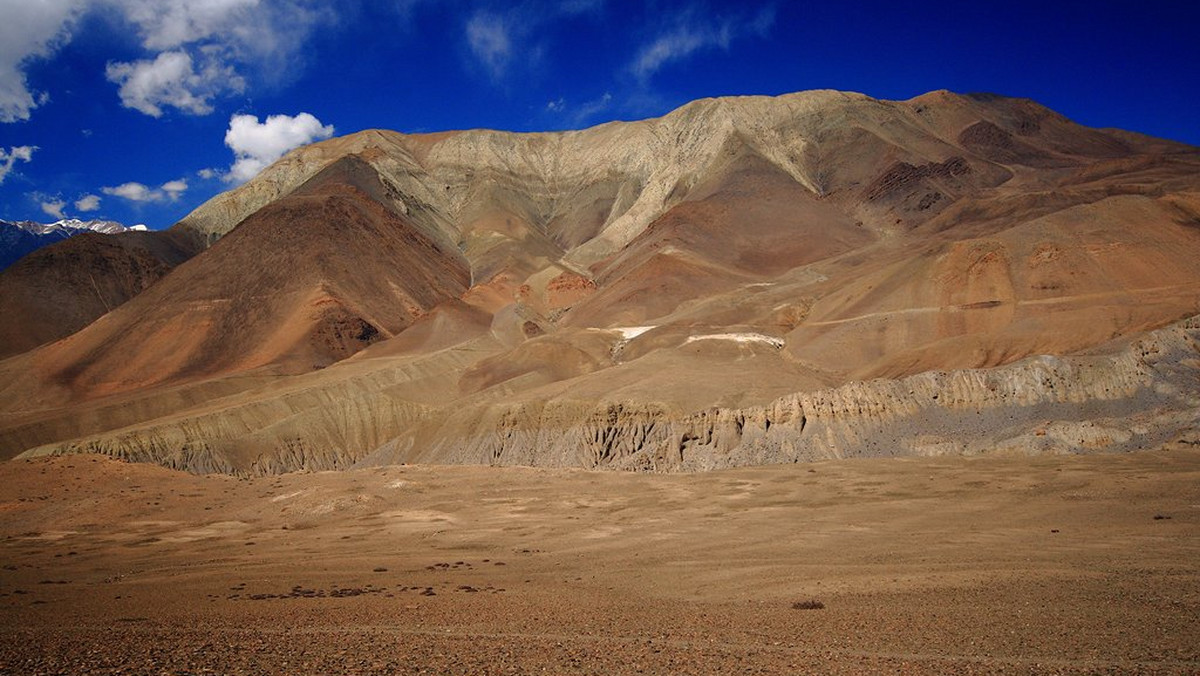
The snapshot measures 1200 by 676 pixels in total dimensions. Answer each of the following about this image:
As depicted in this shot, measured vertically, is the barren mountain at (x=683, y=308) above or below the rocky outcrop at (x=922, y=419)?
above

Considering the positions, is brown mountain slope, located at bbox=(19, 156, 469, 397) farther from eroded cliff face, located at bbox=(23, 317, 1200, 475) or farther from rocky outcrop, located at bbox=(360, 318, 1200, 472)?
rocky outcrop, located at bbox=(360, 318, 1200, 472)

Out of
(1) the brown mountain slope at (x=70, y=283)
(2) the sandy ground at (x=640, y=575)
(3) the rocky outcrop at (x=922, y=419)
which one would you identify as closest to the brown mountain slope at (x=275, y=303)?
(1) the brown mountain slope at (x=70, y=283)

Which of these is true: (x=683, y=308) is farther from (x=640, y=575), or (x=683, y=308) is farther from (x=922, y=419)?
(x=640, y=575)

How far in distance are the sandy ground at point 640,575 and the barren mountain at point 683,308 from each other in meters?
10.0

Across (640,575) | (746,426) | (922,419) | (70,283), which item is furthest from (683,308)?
(70,283)

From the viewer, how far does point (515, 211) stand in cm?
18225

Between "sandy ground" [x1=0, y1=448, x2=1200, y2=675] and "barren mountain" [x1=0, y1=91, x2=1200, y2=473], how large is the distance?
32.9 feet

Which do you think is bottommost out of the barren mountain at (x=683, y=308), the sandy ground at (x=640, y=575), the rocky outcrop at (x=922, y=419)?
the sandy ground at (x=640, y=575)

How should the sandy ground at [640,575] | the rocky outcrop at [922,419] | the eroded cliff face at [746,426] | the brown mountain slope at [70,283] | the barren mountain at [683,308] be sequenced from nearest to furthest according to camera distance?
the sandy ground at [640,575] → the rocky outcrop at [922,419] → the eroded cliff face at [746,426] → the barren mountain at [683,308] → the brown mountain slope at [70,283]

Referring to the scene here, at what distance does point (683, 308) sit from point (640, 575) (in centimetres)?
8594

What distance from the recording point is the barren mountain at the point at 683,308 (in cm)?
5103

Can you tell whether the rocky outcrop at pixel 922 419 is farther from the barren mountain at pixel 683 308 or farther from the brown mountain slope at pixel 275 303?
the brown mountain slope at pixel 275 303

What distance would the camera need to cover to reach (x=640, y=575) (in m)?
20.4

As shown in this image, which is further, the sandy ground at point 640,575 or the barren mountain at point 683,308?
the barren mountain at point 683,308
